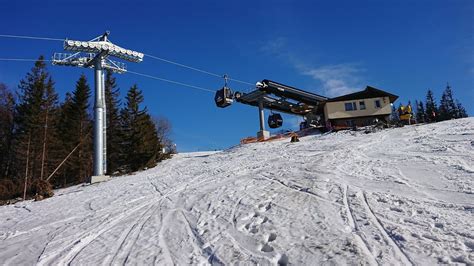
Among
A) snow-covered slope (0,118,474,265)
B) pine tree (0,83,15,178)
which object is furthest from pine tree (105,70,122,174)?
snow-covered slope (0,118,474,265)

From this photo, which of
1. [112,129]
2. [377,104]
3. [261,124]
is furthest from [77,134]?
[377,104]

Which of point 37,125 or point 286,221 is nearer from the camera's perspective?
point 286,221

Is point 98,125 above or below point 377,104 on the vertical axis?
below

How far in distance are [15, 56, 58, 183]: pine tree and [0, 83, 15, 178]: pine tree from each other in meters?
1.61

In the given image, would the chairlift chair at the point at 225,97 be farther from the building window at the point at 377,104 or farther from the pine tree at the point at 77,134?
the building window at the point at 377,104

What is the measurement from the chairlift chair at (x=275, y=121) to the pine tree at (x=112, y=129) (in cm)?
1883

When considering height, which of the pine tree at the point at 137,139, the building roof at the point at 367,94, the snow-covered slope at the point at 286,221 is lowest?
the snow-covered slope at the point at 286,221

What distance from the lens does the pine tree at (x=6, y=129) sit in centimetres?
3869

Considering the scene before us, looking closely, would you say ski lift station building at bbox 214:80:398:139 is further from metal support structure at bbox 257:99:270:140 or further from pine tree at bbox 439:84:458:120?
pine tree at bbox 439:84:458:120

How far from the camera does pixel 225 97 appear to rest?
34875 millimetres

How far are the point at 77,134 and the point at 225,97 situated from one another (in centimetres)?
1928

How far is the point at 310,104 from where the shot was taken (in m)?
50.5

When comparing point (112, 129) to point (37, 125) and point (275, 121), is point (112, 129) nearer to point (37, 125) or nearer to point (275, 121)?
point (37, 125)

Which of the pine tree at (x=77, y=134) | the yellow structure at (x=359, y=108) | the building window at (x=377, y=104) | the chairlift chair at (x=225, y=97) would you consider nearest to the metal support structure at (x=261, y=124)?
the yellow structure at (x=359, y=108)
